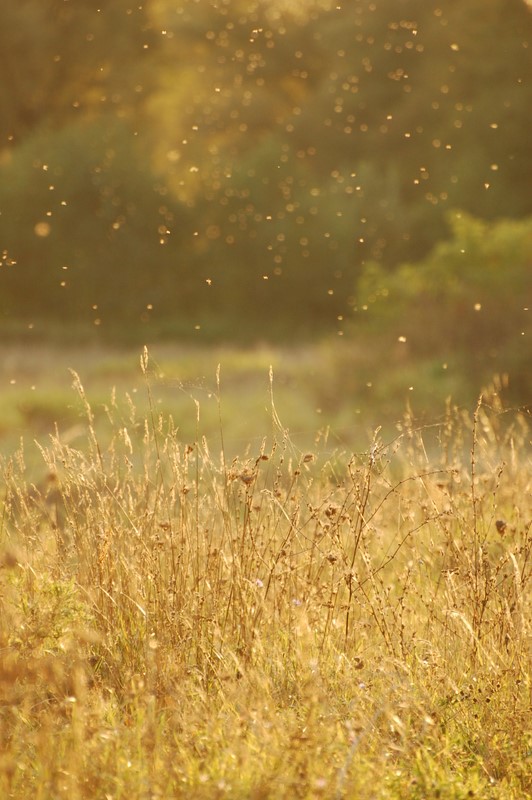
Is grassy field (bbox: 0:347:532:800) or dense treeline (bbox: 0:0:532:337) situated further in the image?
dense treeline (bbox: 0:0:532:337)

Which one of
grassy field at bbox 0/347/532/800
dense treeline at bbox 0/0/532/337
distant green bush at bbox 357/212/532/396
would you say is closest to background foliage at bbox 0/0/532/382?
dense treeline at bbox 0/0/532/337

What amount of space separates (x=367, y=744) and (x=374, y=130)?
2597cm

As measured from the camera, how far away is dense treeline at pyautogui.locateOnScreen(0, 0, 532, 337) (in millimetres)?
23312

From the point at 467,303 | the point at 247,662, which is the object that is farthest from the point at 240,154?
the point at 247,662

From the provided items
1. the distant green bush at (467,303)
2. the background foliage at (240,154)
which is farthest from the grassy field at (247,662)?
the background foliage at (240,154)

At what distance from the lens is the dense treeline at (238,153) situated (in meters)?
23.3

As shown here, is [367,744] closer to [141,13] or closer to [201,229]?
[201,229]

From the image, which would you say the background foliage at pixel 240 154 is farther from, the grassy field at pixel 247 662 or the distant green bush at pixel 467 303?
the grassy field at pixel 247 662

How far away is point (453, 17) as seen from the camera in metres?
26.0

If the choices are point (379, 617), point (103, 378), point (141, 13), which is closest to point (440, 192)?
point (141, 13)

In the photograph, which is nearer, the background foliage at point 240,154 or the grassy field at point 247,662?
the grassy field at point 247,662

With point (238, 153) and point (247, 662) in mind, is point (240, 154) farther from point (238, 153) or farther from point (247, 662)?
point (247, 662)

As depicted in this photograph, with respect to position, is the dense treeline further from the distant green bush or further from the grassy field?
the grassy field

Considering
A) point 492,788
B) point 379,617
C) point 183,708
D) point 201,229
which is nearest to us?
point 492,788
